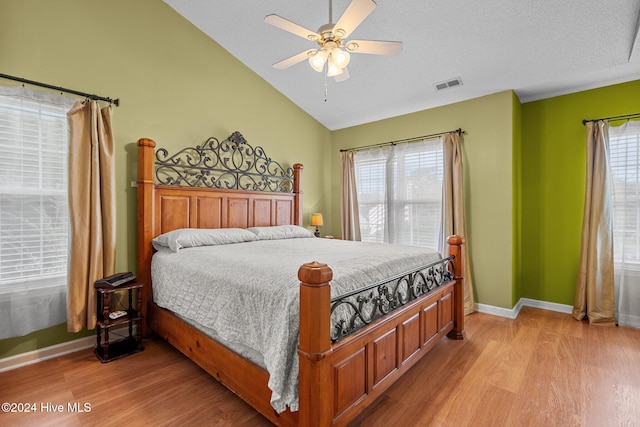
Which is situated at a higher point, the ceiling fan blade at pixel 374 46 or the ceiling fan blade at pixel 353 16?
the ceiling fan blade at pixel 353 16

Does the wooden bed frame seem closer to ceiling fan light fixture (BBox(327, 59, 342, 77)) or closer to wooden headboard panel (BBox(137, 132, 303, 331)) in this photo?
wooden headboard panel (BBox(137, 132, 303, 331))

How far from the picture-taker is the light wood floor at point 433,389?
181 centimetres

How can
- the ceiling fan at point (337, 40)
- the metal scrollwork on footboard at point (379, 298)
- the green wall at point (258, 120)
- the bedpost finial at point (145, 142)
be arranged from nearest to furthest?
the metal scrollwork on footboard at point (379, 298) < the ceiling fan at point (337, 40) < the green wall at point (258, 120) < the bedpost finial at point (145, 142)

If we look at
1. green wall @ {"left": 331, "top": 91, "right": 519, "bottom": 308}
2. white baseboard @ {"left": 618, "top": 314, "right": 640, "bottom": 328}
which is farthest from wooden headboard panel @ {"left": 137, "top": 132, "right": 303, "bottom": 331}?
white baseboard @ {"left": 618, "top": 314, "right": 640, "bottom": 328}

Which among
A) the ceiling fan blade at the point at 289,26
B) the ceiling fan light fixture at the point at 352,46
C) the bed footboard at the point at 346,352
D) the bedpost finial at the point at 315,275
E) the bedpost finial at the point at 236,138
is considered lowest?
the bed footboard at the point at 346,352

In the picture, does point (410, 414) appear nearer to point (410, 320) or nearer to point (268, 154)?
point (410, 320)

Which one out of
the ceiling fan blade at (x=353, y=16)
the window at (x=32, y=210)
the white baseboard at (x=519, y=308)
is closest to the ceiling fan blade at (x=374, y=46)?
the ceiling fan blade at (x=353, y=16)

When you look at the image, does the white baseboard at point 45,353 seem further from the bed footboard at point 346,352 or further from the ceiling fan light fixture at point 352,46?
the ceiling fan light fixture at point 352,46

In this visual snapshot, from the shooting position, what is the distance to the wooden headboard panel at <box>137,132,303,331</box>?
2914 millimetres

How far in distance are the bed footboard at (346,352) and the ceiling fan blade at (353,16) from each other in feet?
5.09

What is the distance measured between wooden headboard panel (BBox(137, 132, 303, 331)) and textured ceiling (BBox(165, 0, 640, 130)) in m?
1.22

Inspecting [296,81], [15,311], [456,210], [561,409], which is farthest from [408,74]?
[15,311]

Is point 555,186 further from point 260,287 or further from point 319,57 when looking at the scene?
point 260,287

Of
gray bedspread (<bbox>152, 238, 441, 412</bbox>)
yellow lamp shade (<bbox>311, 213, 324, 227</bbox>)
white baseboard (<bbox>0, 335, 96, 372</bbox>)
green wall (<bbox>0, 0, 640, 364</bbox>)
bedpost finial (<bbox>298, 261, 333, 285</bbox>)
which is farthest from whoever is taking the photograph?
yellow lamp shade (<bbox>311, 213, 324, 227</bbox>)
